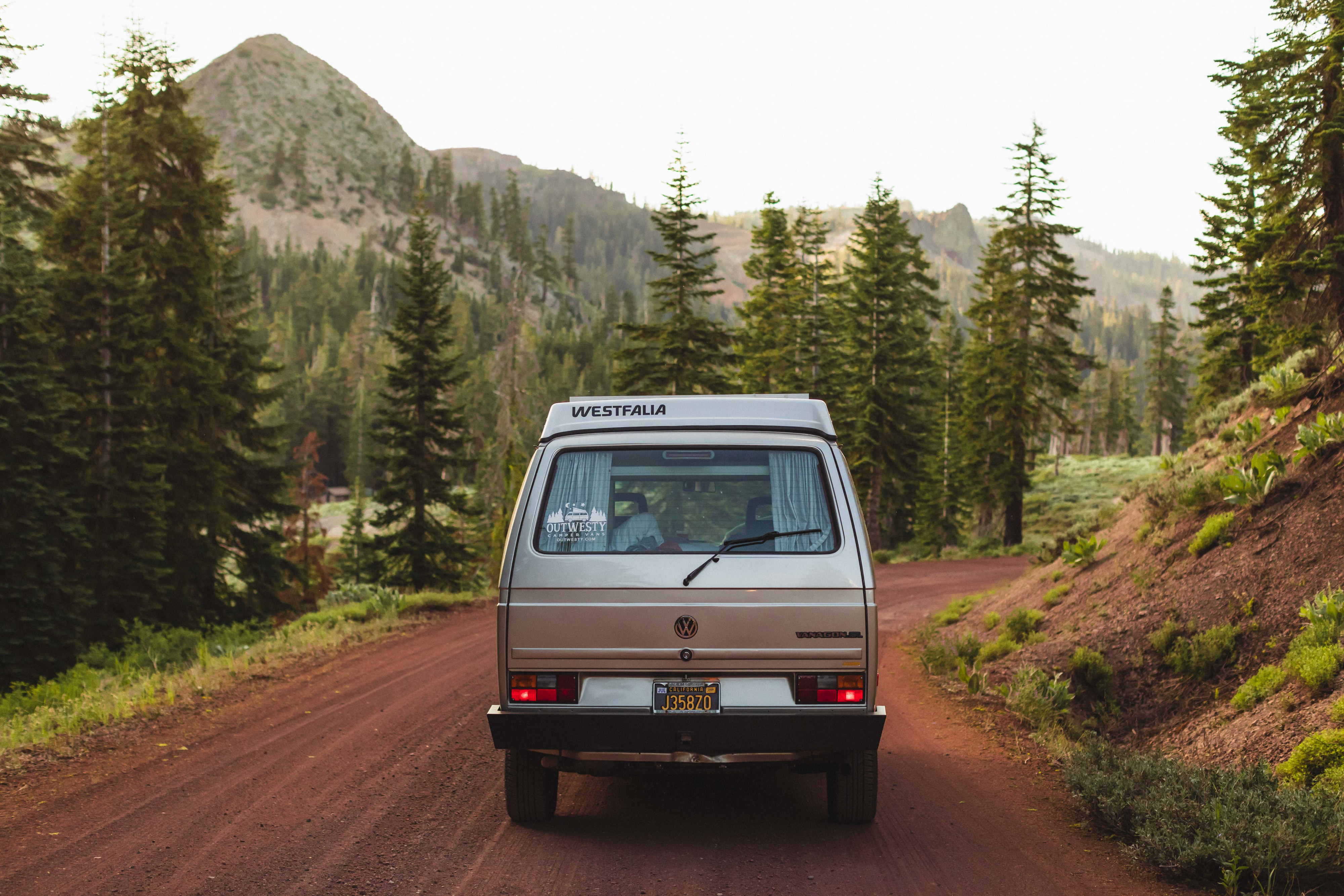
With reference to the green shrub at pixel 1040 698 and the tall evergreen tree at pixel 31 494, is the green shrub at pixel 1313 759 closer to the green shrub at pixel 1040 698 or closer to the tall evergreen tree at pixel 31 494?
the green shrub at pixel 1040 698

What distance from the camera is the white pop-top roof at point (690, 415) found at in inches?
207

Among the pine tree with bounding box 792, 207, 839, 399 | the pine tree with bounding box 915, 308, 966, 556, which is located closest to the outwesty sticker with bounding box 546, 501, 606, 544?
the pine tree with bounding box 792, 207, 839, 399

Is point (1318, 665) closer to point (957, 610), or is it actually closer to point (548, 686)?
point (548, 686)

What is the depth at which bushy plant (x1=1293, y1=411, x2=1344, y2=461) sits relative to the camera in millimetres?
8922

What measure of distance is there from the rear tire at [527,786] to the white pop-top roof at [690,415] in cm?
191

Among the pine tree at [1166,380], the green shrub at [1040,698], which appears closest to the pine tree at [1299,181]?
the green shrub at [1040,698]

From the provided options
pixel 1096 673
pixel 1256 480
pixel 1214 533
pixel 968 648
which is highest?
pixel 1256 480

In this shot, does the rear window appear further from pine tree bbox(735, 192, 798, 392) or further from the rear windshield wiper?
pine tree bbox(735, 192, 798, 392)

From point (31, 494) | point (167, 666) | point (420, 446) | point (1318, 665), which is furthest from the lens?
point (420, 446)

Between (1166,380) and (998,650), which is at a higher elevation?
(1166,380)

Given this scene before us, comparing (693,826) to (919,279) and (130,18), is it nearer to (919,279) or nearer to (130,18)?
(130,18)

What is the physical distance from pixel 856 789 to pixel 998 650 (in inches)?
246

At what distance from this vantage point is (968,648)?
1126cm

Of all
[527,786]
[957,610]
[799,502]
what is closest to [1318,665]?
[799,502]
